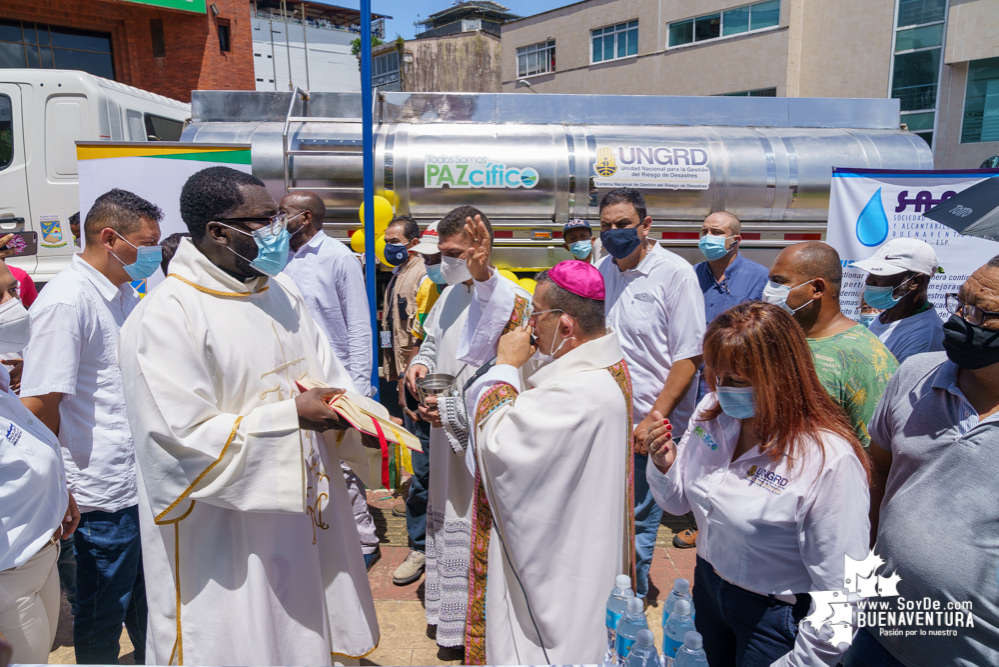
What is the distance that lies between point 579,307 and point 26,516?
1822 millimetres

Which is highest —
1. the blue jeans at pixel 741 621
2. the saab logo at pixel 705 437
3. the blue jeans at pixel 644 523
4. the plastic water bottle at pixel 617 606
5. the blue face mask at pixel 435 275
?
the blue face mask at pixel 435 275

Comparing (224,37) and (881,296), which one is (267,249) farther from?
(224,37)

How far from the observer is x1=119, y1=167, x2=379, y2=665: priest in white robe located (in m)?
1.85

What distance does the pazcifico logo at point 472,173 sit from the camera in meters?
6.10

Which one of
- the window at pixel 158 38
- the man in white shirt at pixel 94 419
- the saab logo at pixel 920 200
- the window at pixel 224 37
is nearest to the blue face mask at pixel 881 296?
the saab logo at pixel 920 200

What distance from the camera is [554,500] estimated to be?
2066 millimetres

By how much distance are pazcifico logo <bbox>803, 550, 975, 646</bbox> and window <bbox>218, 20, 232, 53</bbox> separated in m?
18.2

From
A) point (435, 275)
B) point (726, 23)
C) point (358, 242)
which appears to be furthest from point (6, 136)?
point (726, 23)

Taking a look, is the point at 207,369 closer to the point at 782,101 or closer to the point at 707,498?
the point at 707,498

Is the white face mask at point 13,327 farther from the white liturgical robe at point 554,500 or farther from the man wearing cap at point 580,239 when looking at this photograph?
the man wearing cap at point 580,239

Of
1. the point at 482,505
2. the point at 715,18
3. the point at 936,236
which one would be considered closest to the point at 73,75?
the point at 482,505

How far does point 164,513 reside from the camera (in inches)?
73.0

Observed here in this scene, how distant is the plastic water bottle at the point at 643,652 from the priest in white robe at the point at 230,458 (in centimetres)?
104

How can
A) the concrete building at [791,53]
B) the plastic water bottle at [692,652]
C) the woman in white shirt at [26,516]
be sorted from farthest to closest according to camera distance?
the concrete building at [791,53]
the woman in white shirt at [26,516]
the plastic water bottle at [692,652]
